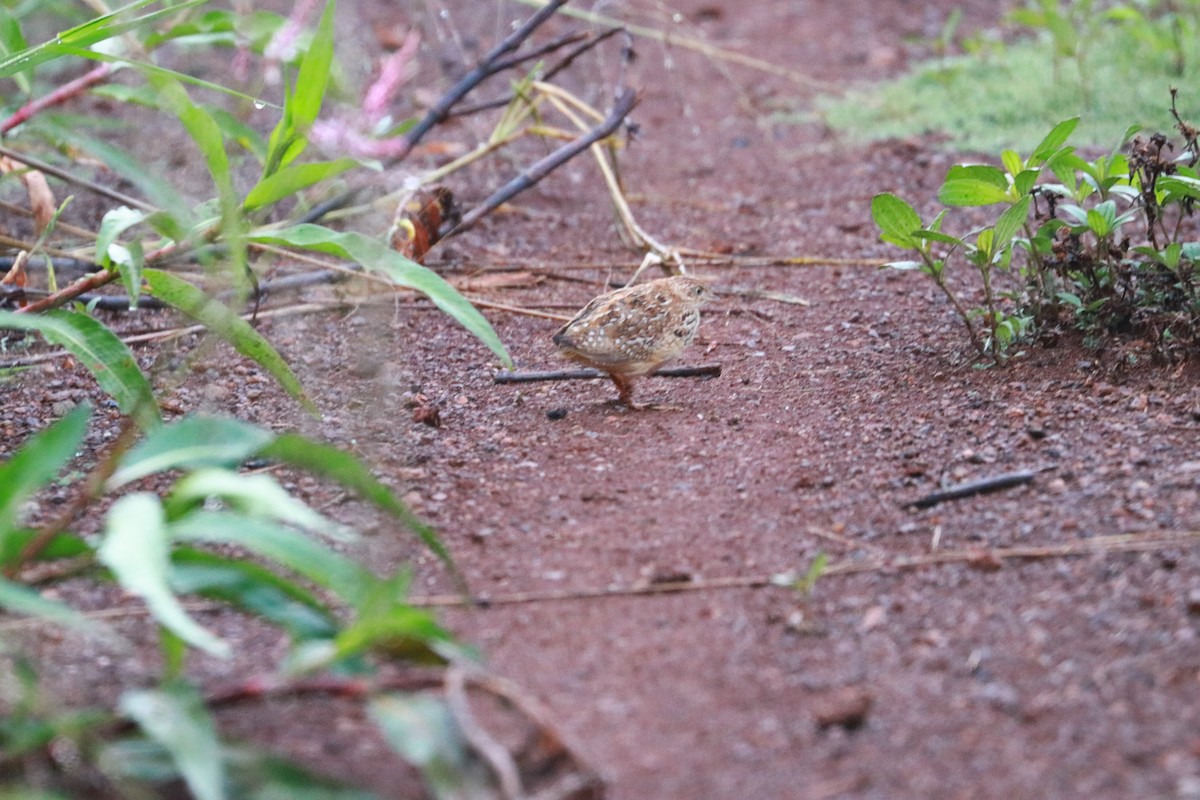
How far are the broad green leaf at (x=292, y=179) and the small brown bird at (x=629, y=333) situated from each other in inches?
59.7

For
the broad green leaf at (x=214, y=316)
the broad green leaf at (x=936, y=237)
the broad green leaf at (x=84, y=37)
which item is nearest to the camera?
the broad green leaf at (x=84, y=37)

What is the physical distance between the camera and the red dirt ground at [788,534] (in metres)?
2.31

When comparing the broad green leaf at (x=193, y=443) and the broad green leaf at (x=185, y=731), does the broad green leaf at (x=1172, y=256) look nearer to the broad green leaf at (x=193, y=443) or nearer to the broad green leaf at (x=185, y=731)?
the broad green leaf at (x=193, y=443)

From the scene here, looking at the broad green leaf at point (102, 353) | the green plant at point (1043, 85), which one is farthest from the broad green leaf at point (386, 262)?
the green plant at point (1043, 85)

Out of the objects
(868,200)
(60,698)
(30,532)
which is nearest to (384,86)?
(30,532)

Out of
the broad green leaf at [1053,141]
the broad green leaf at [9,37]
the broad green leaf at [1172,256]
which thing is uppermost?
the broad green leaf at [9,37]

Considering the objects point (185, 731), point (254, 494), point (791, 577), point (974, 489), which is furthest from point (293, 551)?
point (974, 489)

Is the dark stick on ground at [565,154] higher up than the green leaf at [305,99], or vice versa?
the green leaf at [305,99]

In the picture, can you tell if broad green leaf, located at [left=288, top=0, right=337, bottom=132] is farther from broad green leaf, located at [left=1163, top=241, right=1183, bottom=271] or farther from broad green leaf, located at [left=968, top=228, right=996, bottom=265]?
broad green leaf, located at [left=1163, top=241, right=1183, bottom=271]

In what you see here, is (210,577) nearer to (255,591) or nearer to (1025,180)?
(255,591)

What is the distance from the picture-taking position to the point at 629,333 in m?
4.32

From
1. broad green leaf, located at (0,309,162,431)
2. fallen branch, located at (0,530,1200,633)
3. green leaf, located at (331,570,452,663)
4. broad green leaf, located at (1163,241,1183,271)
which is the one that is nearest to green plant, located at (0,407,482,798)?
green leaf, located at (331,570,452,663)

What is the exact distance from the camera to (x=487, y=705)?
2430mm

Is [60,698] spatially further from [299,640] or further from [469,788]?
[469,788]
